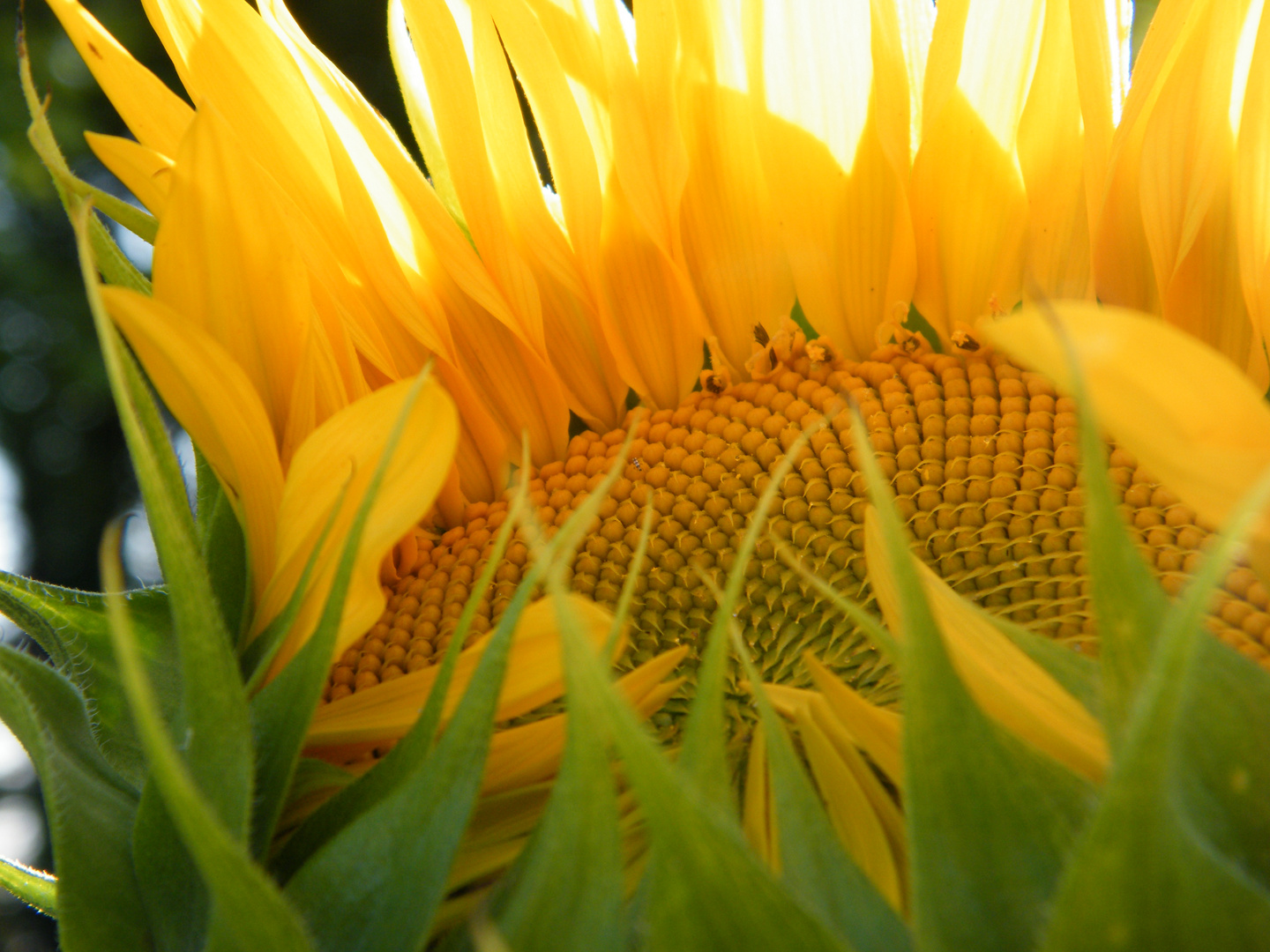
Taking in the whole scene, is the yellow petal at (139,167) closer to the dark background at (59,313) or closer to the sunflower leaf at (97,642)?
the sunflower leaf at (97,642)

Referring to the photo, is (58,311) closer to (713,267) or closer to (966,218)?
(713,267)

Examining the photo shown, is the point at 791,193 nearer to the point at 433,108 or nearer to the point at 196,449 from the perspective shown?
the point at 433,108

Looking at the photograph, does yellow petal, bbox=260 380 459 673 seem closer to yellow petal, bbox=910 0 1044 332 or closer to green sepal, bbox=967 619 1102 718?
green sepal, bbox=967 619 1102 718

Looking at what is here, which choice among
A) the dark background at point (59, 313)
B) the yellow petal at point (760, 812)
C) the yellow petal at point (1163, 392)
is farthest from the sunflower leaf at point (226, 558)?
the dark background at point (59, 313)

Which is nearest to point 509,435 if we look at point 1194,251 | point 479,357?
point 479,357

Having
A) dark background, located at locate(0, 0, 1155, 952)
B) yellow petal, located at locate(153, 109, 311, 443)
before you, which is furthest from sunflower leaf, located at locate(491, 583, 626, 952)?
dark background, located at locate(0, 0, 1155, 952)

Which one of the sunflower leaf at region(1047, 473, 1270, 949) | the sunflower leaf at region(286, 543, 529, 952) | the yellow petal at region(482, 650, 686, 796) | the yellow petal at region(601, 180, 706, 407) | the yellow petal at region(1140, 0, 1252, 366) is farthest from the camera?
the yellow petal at region(601, 180, 706, 407)
